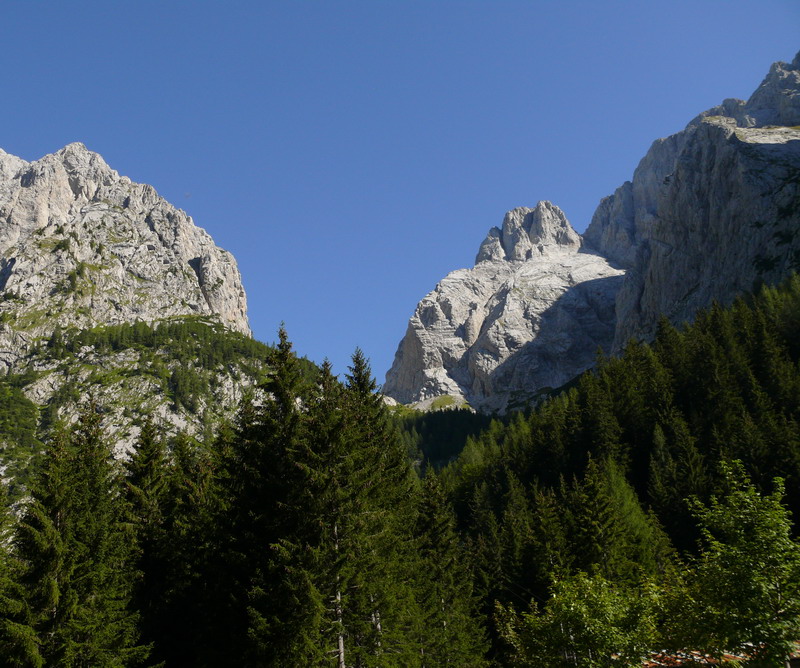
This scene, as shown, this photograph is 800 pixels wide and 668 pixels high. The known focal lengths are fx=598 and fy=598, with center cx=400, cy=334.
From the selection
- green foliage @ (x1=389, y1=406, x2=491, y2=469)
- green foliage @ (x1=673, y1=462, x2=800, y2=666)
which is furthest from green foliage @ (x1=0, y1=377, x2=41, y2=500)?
green foliage @ (x1=673, y1=462, x2=800, y2=666)

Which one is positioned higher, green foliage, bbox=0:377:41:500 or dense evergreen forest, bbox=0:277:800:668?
green foliage, bbox=0:377:41:500

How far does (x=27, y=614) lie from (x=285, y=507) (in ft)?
35.5

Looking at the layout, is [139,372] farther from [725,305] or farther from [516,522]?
[725,305]

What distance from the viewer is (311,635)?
22.4 metres

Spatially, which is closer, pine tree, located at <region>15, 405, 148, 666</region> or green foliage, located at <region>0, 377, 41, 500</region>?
pine tree, located at <region>15, 405, 148, 666</region>

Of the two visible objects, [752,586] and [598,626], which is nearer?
[752,586]

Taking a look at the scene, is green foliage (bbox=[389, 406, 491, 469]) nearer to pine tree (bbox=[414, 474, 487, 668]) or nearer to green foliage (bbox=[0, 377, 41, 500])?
green foliage (bbox=[0, 377, 41, 500])

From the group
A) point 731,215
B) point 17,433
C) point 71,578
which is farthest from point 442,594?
point 731,215

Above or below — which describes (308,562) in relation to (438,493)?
below

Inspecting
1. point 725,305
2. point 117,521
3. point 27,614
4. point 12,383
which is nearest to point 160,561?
point 117,521

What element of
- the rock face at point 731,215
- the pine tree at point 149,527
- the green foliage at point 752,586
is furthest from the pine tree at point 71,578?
the rock face at point 731,215

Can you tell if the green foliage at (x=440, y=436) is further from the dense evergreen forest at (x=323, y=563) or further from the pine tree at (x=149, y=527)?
the pine tree at (x=149, y=527)

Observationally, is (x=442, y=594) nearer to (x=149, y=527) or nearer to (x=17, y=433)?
(x=149, y=527)

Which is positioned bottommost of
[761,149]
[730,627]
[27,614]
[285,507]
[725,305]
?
[730,627]
